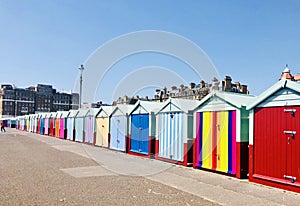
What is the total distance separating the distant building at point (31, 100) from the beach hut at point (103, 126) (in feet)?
279

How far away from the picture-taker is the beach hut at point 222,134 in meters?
10.4

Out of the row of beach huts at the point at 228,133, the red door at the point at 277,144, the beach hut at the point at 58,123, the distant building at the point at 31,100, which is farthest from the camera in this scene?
the distant building at the point at 31,100

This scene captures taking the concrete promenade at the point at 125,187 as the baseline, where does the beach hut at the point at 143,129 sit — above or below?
above

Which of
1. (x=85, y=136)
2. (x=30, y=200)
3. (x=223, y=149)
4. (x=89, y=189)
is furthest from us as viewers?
(x=85, y=136)

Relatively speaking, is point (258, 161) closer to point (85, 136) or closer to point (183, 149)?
point (183, 149)

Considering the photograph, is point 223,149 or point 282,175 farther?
point 223,149

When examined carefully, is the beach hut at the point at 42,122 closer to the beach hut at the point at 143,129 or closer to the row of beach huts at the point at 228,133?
the row of beach huts at the point at 228,133

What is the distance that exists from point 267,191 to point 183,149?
5090mm

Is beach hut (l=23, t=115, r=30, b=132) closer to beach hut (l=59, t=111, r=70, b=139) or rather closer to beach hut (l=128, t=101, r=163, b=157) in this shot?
beach hut (l=59, t=111, r=70, b=139)

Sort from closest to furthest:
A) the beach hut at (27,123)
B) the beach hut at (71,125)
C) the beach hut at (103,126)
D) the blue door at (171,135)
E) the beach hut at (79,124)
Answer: the blue door at (171,135) < the beach hut at (103,126) < the beach hut at (79,124) < the beach hut at (71,125) < the beach hut at (27,123)

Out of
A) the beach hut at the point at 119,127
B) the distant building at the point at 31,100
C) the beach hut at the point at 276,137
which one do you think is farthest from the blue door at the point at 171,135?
the distant building at the point at 31,100

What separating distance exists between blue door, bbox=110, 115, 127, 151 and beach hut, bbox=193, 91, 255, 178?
7014 millimetres

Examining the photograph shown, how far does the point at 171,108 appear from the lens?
14.3 metres

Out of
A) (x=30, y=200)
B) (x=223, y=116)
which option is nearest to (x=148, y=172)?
(x=223, y=116)
